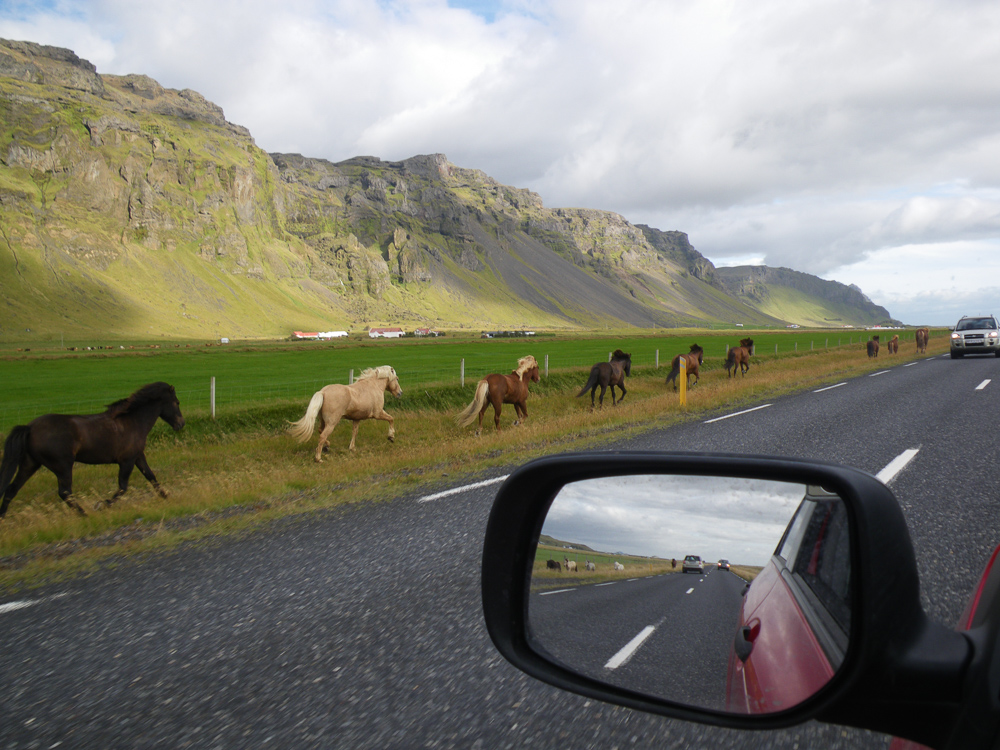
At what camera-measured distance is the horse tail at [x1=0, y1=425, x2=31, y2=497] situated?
7.66 meters

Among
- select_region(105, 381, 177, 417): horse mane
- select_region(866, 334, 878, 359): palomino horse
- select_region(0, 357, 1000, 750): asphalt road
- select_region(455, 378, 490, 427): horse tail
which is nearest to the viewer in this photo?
select_region(0, 357, 1000, 750): asphalt road

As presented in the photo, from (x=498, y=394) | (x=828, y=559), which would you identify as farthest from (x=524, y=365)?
(x=828, y=559)

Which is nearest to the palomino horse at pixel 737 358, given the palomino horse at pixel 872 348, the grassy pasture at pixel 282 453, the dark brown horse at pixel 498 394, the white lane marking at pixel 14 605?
the grassy pasture at pixel 282 453

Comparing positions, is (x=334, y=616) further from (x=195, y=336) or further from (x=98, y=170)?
(x=98, y=170)

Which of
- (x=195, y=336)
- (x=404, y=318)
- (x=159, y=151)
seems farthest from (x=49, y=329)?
(x=404, y=318)

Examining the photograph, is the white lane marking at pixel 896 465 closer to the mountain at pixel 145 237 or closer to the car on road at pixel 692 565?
the car on road at pixel 692 565

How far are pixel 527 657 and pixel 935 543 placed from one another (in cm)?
487

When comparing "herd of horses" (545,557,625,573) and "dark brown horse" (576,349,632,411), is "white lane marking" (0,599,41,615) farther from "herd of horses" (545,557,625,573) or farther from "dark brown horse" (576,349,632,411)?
"dark brown horse" (576,349,632,411)

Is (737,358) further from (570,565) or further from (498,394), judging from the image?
(570,565)

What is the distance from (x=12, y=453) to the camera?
25.5ft

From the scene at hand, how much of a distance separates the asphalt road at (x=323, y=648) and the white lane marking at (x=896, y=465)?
282 mm

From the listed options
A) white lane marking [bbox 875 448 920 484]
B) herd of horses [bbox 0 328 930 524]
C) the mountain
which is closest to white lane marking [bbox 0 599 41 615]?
herd of horses [bbox 0 328 930 524]

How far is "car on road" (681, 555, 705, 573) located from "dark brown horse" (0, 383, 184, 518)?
820 centimetres

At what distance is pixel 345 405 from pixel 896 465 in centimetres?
934
